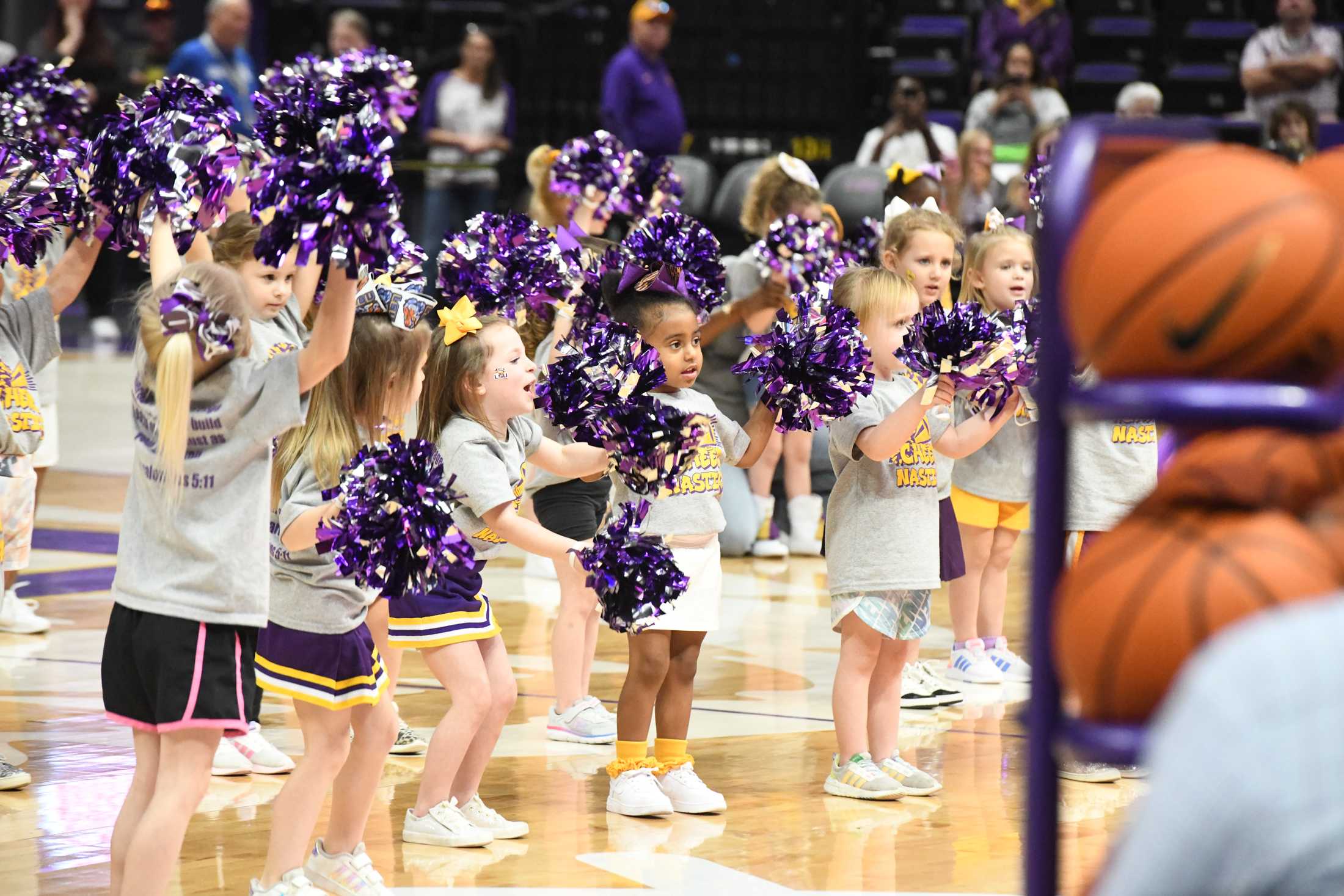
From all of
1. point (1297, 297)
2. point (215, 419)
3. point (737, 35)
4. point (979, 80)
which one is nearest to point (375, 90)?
point (215, 419)

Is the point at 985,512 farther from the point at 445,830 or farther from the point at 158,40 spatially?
the point at 158,40

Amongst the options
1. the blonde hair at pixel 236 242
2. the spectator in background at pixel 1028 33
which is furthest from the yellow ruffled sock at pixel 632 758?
the spectator in background at pixel 1028 33

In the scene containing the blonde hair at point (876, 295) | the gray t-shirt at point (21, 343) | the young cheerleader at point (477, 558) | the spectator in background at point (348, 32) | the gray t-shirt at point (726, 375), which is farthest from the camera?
the spectator in background at point (348, 32)

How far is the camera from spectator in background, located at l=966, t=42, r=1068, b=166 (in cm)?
1257

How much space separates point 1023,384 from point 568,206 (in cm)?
292

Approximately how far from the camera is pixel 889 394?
5.40 meters

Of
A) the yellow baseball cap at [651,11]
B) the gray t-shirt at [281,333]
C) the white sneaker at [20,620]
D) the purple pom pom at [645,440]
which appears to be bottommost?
the white sneaker at [20,620]

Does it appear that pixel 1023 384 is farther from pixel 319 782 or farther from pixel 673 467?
pixel 319 782

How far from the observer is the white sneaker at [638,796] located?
4.88 meters

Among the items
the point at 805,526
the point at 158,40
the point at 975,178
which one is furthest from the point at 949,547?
the point at 158,40

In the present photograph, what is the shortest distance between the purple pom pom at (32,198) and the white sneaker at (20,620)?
7.22ft

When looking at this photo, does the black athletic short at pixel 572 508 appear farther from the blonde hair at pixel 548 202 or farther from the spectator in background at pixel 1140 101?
the spectator in background at pixel 1140 101

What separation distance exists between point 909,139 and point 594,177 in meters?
5.04

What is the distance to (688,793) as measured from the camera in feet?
16.2
